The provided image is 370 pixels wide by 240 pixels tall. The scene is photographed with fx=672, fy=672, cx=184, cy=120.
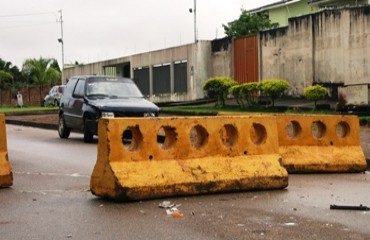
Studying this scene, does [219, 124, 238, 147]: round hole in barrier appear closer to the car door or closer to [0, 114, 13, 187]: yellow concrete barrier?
[0, 114, 13, 187]: yellow concrete barrier

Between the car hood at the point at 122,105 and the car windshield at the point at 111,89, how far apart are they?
456mm

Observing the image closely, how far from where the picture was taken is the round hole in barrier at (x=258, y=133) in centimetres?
982

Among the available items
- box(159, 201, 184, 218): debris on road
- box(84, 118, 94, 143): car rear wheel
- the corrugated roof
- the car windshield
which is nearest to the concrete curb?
the car windshield

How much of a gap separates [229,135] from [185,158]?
92cm

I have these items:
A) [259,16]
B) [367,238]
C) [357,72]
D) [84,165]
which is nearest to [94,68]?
[259,16]

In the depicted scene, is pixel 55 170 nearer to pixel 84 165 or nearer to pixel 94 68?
pixel 84 165

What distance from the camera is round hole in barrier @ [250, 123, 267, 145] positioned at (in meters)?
9.82

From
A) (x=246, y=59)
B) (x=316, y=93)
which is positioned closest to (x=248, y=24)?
(x=246, y=59)

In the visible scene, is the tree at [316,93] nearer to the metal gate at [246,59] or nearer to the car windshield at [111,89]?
the metal gate at [246,59]

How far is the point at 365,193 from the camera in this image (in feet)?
29.9

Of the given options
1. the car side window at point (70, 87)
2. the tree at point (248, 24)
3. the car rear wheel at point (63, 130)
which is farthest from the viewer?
the tree at point (248, 24)

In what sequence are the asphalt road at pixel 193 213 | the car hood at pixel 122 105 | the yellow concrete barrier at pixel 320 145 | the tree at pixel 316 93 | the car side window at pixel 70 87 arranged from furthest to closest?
the tree at pixel 316 93 < the car side window at pixel 70 87 < the car hood at pixel 122 105 < the yellow concrete barrier at pixel 320 145 < the asphalt road at pixel 193 213

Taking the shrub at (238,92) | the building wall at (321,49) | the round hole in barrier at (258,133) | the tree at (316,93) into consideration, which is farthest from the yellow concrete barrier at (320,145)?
the shrub at (238,92)

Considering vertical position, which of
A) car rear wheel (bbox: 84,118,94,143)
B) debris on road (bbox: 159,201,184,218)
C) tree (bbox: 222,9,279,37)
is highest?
tree (bbox: 222,9,279,37)
